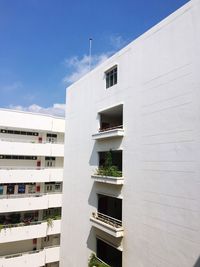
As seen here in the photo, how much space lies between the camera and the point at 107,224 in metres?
14.1

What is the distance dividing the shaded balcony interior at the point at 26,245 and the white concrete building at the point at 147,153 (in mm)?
5739

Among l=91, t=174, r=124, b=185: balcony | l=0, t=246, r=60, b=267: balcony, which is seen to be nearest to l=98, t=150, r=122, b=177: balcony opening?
l=91, t=174, r=124, b=185: balcony

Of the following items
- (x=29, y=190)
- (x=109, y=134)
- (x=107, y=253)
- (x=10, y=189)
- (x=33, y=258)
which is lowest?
(x=33, y=258)

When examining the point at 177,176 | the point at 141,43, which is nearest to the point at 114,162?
the point at 177,176

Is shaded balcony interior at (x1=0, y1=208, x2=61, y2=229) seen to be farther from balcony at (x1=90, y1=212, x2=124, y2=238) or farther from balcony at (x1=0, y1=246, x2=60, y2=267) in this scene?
balcony at (x1=90, y1=212, x2=124, y2=238)

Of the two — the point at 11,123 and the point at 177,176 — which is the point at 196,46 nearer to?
the point at 177,176

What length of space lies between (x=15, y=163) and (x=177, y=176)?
16985mm

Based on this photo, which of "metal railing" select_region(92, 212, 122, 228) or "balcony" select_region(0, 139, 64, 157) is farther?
"balcony" select_region(0, 139, 64, 157)

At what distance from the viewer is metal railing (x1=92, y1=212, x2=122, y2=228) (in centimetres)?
1391

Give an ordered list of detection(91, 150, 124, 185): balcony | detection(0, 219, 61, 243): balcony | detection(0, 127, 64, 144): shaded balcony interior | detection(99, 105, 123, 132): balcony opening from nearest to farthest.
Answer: detection(91, 150, 124, 185): balcony
detection(99, 105, 123, 132): balcony opening
detection(0, 219, 61, 243): balcony
detection(0, 127, 64, 144): shaded balcony interior

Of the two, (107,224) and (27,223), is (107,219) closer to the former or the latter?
(107,224)

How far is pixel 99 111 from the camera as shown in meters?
16.6

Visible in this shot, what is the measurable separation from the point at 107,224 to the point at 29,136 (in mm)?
13322

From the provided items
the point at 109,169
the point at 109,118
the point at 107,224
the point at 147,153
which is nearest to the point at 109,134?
the point at 109,169
